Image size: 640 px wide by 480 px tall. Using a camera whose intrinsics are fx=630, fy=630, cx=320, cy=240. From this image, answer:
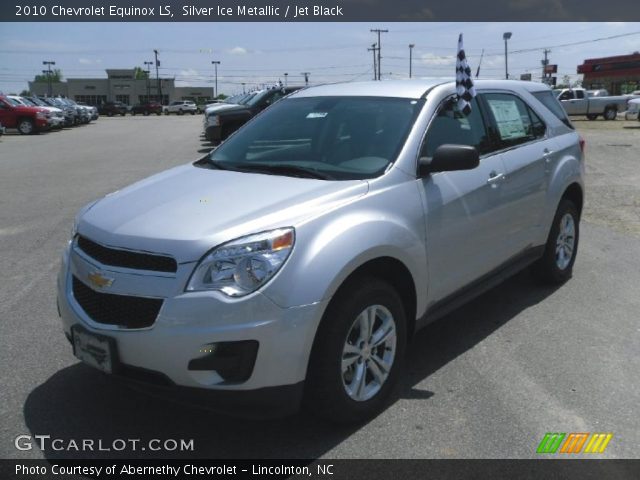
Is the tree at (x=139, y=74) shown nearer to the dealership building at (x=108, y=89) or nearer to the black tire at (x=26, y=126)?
the dealership building at (x=108, y=89)

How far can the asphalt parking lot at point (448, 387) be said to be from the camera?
3.19 m

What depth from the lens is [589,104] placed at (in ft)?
120

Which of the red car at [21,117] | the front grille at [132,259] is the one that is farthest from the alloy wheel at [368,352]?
the red car at [21,117]

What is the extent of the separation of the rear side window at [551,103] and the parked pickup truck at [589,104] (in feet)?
110

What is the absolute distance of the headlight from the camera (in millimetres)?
2834

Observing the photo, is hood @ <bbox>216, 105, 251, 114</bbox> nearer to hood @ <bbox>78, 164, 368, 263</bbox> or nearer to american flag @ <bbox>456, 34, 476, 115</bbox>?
american flag @ <bbox>456, 34, 476, 115</bbox>

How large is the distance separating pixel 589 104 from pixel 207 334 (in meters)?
38.5

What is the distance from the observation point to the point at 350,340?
325cm

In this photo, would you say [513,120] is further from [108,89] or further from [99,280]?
[108,89]

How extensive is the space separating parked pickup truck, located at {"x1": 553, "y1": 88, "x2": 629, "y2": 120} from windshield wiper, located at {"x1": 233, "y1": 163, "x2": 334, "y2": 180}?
36262 millimetres

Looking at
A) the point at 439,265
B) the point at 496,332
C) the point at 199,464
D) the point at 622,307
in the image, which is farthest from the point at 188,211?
the point at 622,307

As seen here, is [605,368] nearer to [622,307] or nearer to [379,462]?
[622,307]

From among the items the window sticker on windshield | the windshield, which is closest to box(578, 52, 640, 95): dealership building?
the window sticker on windshield

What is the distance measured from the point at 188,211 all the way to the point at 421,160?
1.45 meters
